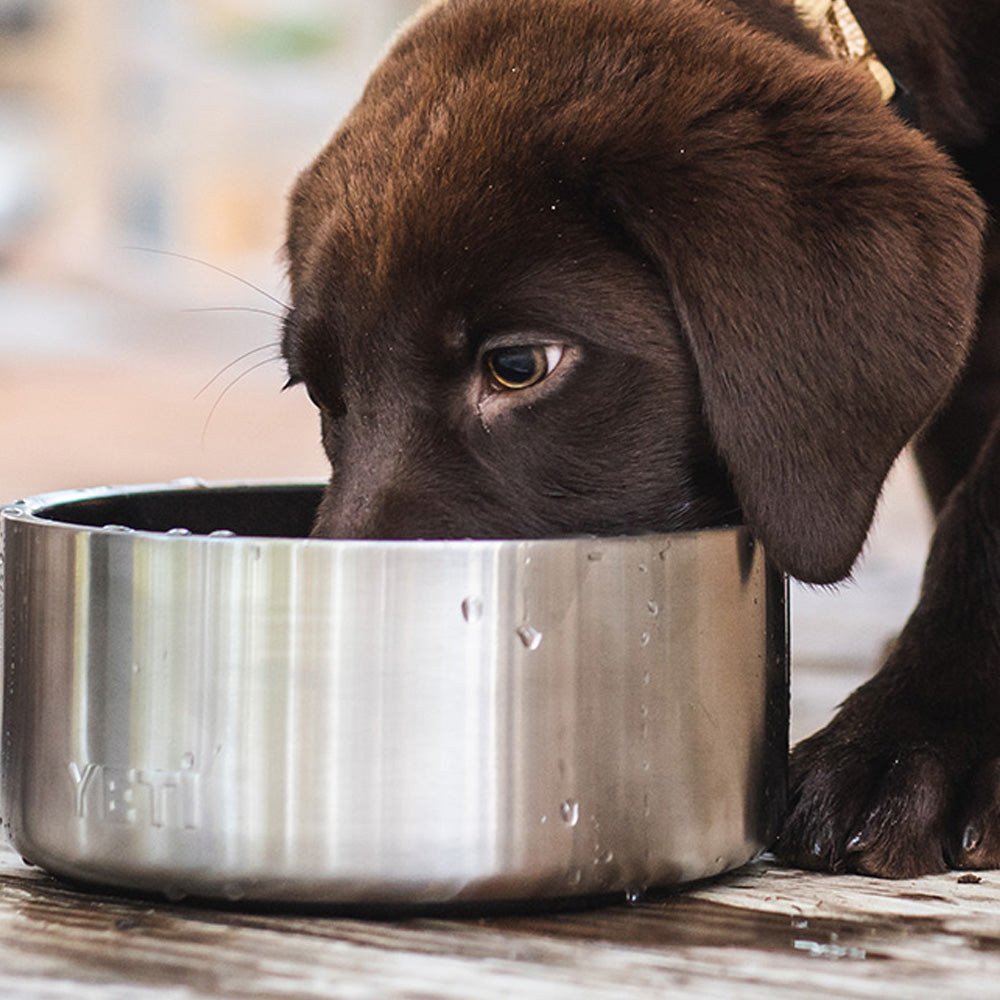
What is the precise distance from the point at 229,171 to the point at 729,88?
9.21 meters

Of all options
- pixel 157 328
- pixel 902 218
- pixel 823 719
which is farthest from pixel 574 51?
pixel 157 328

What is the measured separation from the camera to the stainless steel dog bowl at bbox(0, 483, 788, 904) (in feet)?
4.22

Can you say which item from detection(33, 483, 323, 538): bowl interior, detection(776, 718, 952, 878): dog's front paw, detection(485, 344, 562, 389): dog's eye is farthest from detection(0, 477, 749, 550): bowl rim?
detection(776, 718, 952, 878): dog's front paw

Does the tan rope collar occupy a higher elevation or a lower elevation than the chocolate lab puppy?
higher

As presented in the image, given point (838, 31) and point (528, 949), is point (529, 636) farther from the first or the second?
point (838, 31)

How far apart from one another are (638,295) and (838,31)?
0.45 metres

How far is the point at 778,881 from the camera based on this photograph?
4.88ft

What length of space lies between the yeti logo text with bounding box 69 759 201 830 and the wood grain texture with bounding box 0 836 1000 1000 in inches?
2.8

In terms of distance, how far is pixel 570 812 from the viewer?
133 centimetres

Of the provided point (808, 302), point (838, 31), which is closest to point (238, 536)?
point (808, 302)

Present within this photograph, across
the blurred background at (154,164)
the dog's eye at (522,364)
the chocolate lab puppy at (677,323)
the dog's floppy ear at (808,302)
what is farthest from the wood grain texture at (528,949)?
the blurred background at (154,164)

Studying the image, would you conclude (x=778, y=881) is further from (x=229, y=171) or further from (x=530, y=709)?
(x=229, y=171)

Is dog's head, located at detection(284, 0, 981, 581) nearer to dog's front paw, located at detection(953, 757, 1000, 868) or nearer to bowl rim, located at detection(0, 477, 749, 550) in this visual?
bowl rim, located at detection(0, 477, 749, 550)

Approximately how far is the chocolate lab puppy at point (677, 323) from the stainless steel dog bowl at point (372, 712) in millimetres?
194
